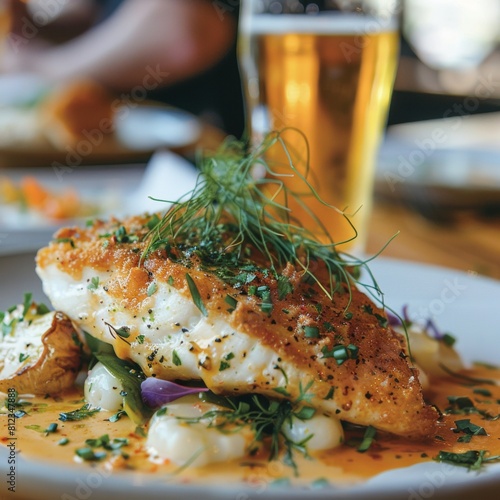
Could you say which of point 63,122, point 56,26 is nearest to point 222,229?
point 63,122

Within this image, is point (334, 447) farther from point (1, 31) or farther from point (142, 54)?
point (142, 54)

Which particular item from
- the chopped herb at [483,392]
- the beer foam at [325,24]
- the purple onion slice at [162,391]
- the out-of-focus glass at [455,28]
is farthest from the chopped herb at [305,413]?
the out-of-focus glass at [455,28]

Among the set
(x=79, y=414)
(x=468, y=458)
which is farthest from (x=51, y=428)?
(x=468, y=458)

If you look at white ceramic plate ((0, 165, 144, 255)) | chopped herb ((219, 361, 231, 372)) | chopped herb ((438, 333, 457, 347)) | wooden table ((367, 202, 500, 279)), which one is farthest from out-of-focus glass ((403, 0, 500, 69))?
chopped herb ((219, 361, 231, 372))

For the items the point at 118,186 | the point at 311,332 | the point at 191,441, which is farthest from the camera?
the point at 118,186

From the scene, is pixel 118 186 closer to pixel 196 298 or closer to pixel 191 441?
pixel 196 298
